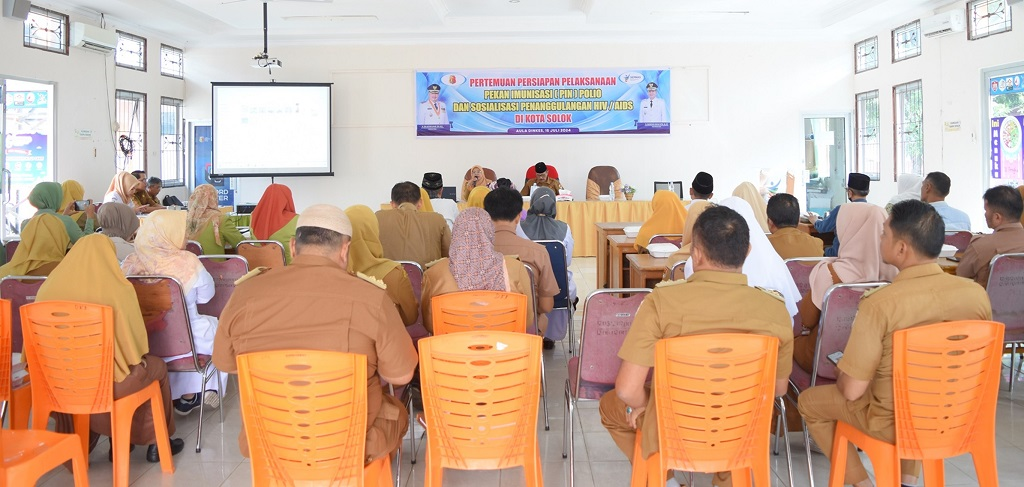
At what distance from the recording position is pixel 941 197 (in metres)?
4.70

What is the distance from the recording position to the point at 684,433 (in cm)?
194

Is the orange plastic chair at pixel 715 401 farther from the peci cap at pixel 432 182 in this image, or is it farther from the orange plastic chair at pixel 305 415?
the peci cap at pixel 432 182

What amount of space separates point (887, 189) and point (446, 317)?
8.93 m

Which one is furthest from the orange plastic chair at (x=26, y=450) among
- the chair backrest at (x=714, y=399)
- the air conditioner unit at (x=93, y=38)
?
the air conditioner unit at (x=93, y=38)

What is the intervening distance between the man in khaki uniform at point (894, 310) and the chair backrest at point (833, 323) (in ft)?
1.14

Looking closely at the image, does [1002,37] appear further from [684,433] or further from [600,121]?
[684,433]

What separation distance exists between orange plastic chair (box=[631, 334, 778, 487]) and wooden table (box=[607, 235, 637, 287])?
274 cm

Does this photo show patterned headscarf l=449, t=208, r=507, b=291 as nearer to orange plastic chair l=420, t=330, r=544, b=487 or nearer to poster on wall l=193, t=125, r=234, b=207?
orange plastic chair l=420, t=330, r=544, b=487

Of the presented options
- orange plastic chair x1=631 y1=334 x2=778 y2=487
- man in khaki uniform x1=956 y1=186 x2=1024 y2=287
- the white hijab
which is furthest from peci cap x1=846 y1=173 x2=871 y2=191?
orange plastic chair x1=631 y1=334 x2=778 y2=487

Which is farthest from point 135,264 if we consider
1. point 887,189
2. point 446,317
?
point 887,189

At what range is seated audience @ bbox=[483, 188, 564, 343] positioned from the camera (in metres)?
3.50

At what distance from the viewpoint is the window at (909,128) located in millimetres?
8820

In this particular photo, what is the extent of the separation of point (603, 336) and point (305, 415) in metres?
1.05

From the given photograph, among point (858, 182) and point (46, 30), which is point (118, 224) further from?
point (46, 30)
